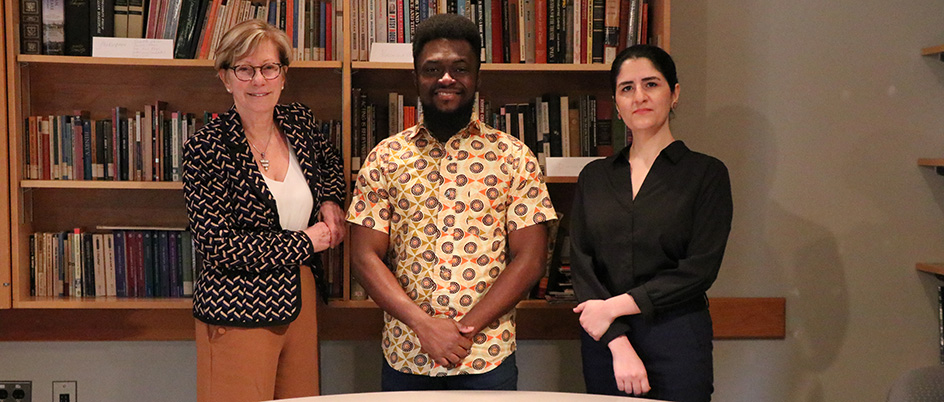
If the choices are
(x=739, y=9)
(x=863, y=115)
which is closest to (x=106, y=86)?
(x=739, y=9)

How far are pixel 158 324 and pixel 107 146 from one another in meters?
0.64

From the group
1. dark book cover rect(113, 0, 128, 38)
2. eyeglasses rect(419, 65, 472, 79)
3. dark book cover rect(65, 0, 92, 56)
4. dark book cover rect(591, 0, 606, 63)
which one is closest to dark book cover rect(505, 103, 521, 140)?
dark book cover rect(591, 0, 606, 63)

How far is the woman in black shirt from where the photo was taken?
1.85 m

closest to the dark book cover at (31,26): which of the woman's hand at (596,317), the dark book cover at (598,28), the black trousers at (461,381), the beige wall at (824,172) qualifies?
the black trousers at (461,381)

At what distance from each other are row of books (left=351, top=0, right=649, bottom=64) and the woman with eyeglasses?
399 mm

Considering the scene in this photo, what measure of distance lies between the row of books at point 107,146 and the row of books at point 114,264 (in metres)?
0.21

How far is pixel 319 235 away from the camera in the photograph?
212cm

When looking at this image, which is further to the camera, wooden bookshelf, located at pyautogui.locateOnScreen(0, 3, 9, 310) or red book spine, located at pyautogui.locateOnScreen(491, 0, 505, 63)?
red book spine, located at pyautogui.locateOnScreen(491, 0, 505, 63)

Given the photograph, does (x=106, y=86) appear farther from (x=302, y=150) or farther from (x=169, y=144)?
(x=302, y=150)

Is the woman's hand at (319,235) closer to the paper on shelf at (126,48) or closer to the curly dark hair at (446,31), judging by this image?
the curly dark hair at (446,31)

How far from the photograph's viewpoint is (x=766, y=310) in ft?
9.02

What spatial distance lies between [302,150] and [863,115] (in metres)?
2.00

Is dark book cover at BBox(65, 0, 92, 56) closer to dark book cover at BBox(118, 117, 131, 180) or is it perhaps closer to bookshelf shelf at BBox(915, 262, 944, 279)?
dark book cover at BBox(118, 117, 131, 180)

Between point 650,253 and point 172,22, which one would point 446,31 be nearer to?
point 650,253
